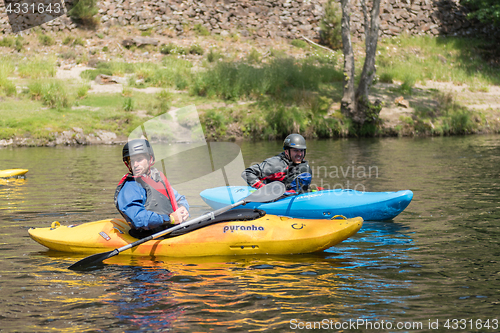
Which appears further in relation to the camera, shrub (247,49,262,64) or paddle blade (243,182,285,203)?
shrub (247,49,262,64)

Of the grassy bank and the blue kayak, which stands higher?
the grassy bank

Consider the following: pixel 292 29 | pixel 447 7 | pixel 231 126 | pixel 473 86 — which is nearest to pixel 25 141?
pixel 231 126

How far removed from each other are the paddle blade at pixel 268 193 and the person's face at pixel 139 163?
5.28 feet

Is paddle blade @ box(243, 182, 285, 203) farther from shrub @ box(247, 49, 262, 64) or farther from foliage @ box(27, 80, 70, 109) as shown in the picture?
shrub @ box(247, 49, 262, 64)

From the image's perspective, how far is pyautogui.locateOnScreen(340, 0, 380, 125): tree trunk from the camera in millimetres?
19234

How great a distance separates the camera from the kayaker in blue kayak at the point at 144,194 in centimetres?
513

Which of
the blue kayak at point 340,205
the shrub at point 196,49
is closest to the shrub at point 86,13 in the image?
the shrub at point 196,49

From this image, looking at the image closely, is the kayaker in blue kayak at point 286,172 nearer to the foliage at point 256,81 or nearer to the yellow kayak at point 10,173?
the yellow kayak at point 10,173

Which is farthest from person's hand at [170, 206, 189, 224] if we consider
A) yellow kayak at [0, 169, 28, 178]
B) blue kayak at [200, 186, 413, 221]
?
yellow kayak at [0, 169, 28, 178]

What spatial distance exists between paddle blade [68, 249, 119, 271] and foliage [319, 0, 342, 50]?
25.3 meters

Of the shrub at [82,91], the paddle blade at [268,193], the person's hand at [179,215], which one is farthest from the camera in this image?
the shrub at [82,91]

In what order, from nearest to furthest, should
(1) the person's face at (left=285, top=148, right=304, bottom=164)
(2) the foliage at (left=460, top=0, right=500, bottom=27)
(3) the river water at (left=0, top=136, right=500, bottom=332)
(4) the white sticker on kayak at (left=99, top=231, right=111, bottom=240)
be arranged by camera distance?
(3) the river water at (left=0, top=136, right=500, bottom=332) → (4) the white sticker on kayak at (left=99, top=231, right=111, bottom=240) → (1) the person's face at (left=285, top=148, right=304, bottom=164) → (2) the foliage at (left=460, top=0, right=500, bottom=27)

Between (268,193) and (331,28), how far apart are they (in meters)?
24.0

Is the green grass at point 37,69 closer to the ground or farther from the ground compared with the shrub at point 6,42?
closer to the ground
